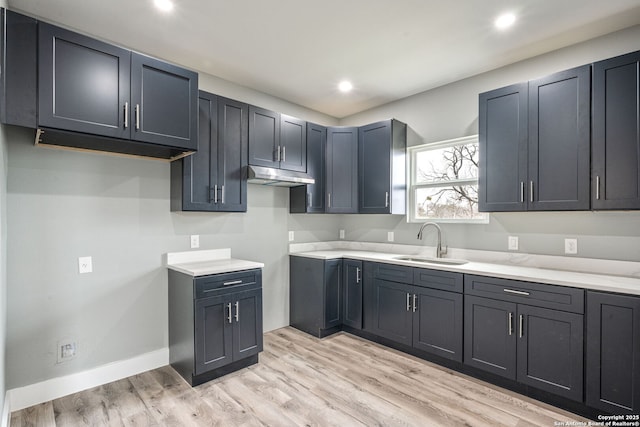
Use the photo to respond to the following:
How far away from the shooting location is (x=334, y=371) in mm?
2797

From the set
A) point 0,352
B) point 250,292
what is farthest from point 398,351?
point 0,352

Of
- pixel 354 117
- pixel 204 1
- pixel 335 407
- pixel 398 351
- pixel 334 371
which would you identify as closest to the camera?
pixel 204 1

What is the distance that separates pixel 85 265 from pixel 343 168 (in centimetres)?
276

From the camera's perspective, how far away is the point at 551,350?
2.27 metres

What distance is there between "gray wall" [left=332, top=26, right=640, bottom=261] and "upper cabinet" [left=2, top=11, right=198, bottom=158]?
2462 mm

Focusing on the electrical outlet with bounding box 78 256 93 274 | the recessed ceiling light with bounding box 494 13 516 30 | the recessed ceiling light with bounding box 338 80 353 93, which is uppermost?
the recessed ceiling light with bounding box 494 13 516 30

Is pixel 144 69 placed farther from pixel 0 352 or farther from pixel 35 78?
pixel 0 352

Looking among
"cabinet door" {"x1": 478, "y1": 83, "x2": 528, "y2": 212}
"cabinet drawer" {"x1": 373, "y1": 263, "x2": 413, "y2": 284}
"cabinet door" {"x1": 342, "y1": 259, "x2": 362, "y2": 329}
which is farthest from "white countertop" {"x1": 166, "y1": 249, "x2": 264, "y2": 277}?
"cabinet door" {"x1": 478, "y1": 83, "x2": 528, "y2": 212}

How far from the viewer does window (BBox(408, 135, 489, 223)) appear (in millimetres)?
3348

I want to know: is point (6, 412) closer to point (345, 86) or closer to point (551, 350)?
point (551, 350)

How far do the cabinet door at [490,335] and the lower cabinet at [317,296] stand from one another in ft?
4.64

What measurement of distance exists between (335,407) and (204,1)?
2.94m

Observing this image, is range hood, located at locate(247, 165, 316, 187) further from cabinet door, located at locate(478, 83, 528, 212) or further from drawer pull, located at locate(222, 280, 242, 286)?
cabinet door, located at locate(478, 83, 528, 212)

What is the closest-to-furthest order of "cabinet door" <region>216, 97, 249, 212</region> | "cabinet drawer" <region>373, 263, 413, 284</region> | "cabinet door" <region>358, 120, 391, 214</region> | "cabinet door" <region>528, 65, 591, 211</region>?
"cabinet door" <region>528, 65, 591, 211</region> < "cabinet door" <region>216, 97, 249, 212</region> < "cabinet drawer" <region>373, 263, 413, 284</region> < "cabinet door" <region>358, 120, 391, 214</region>
